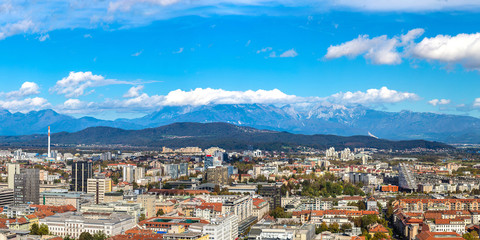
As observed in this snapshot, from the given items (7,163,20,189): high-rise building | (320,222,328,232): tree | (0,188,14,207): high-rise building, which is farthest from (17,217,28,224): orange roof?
(320,222,328,232): tree

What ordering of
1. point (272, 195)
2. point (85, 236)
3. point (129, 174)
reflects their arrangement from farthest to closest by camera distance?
point (129, 174)
point (272, 195)
point (85, 236)

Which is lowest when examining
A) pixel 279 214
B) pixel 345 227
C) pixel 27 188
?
pixel 345 227

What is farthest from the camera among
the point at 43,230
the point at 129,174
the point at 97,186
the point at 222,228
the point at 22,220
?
the point at 129,174

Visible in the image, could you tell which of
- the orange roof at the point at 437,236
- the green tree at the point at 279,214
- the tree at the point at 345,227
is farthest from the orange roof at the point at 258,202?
the orange roof at the point at 437,236

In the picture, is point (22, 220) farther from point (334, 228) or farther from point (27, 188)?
point (334, 228)

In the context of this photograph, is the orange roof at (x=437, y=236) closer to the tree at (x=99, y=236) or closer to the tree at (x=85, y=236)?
the tree at (x=99, y=236)

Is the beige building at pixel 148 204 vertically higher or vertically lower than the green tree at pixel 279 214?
higher

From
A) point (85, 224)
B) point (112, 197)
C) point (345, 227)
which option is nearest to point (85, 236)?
point (85, 224)

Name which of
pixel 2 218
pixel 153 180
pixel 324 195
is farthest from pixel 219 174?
pixel 2 218
